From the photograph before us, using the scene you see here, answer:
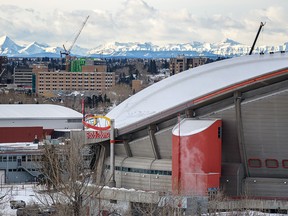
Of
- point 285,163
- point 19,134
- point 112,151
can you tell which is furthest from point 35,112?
point 285,163

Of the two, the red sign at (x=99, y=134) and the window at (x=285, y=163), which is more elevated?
the red sign at (x=99, y=134)

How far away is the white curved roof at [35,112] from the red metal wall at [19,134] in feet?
12.2

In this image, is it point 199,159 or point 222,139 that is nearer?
point 199,159

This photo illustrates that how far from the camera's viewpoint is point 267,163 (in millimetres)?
54969

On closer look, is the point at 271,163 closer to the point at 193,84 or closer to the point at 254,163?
the point at 254,163

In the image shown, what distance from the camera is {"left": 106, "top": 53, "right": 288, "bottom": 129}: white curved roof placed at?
189 ft

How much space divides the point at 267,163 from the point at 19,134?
178 ft

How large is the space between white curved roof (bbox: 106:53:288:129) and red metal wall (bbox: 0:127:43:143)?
4001 cm

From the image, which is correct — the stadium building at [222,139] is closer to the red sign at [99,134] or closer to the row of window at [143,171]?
the row of window at [143,171]

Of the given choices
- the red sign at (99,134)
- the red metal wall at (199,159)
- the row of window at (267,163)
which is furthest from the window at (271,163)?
the red sign at (99,134)

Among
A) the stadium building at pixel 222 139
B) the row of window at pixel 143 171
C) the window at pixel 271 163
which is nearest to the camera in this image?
the stadium building at pixel 222 139

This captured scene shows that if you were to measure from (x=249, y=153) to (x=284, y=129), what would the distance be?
97.1 inches

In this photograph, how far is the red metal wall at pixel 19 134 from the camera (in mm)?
104569

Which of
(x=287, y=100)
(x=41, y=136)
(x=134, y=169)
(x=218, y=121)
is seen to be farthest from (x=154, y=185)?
(x=41, y=136)
